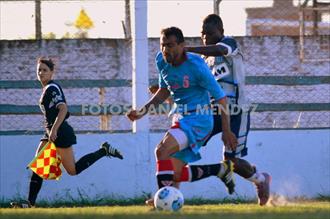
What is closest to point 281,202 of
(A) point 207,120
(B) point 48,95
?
(A) point 207,120

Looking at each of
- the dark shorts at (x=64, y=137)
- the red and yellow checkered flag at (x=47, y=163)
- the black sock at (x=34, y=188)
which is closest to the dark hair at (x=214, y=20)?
the dark shorts at (x=64, y=137)

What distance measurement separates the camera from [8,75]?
1562cm

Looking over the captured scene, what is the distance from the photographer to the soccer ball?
9055 millimetres

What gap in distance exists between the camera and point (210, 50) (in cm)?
977

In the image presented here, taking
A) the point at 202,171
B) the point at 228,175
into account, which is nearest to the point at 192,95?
the point at 202,171

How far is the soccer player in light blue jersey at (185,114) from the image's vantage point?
9.23 metres

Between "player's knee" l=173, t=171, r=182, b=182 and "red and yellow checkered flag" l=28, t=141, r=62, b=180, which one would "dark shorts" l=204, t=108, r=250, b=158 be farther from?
"red and yellow checkered flag" l=28, t=141, r=62, b=180

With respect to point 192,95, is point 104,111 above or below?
below

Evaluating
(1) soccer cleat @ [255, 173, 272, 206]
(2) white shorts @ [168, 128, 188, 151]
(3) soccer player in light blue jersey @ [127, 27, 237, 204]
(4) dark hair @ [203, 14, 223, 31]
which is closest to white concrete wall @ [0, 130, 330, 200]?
(1) soccer cleat @ [255, 173, 272, 206]

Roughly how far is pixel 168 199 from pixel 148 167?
3680mm

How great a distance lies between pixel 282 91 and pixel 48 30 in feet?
12.1

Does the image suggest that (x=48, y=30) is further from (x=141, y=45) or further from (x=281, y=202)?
(x=281, y=202)

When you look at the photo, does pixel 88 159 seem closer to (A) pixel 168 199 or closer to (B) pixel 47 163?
(B) pixel 47 163

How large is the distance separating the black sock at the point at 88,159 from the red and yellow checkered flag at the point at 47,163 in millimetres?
235
